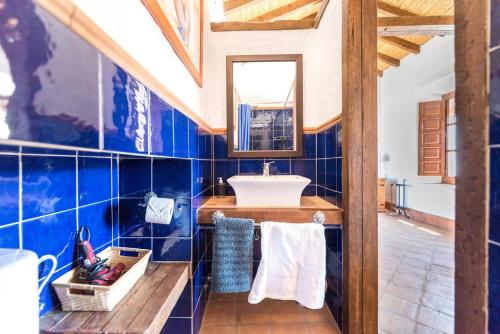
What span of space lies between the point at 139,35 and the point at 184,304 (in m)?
1.34

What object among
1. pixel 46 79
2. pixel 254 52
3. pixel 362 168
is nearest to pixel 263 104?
pixel 254 52

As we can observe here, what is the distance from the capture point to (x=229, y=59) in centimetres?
193

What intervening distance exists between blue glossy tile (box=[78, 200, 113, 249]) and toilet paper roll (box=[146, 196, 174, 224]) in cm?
20

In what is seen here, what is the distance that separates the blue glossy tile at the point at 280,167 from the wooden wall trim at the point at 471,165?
1.33 meters

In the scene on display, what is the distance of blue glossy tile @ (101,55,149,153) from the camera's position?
513 millimetres

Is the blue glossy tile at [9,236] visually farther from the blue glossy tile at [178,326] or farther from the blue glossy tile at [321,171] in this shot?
the blue glossy tile at [321,171]

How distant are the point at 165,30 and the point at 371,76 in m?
1.16

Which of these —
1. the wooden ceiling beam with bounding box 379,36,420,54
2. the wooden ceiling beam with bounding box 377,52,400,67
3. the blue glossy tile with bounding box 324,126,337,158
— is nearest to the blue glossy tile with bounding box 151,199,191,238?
the blue glossy tile with bounding box 324,126,337,158

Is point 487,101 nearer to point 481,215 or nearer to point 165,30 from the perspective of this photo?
point 481,215

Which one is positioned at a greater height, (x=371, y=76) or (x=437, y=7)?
(x=437, y=7)

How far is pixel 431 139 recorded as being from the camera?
3738 millimetres

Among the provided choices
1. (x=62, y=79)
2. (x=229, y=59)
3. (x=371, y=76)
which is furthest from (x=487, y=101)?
(x=229, y=59)

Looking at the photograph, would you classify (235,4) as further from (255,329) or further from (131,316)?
(255,329)

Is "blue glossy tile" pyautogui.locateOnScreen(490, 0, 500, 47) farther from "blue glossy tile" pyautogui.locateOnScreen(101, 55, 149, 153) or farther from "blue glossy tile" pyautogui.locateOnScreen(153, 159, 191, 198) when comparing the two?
"blue glossy tile" pyautogui.locateOnScreen(153, 159, 191, 198)
